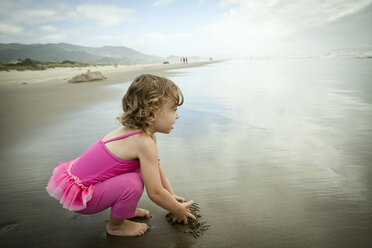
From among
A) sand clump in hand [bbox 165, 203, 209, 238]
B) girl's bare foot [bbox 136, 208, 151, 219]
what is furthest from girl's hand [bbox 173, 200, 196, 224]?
girl's bare foot [bbox 136, 208, 151, 219]

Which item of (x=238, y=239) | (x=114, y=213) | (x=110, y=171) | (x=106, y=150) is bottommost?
(x=238, y=239)

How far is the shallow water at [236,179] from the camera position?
4.39ft

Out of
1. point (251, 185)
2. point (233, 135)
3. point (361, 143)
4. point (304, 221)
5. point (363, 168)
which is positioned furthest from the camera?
point (233, 135)

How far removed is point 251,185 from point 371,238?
2.60ft

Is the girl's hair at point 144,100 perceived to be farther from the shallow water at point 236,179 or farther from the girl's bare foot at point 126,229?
the shallow water at point 236,179

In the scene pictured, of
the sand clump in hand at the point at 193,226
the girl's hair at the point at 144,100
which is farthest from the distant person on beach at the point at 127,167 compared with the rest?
the sand clump in hand at the point at 193,226

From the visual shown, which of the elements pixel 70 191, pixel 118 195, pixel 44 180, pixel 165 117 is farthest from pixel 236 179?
pixel 44 180

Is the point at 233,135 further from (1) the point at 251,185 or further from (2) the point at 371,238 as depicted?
(2) the point at 371,238

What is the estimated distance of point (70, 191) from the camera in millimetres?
1293

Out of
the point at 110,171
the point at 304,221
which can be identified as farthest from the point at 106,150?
the point at 304,221

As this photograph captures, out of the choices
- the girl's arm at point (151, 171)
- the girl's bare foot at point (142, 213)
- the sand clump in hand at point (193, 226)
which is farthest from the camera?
the girl's bare foot at point (142, 213)

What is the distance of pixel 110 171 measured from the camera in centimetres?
132

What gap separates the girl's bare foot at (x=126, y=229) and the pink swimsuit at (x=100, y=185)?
0.33ft

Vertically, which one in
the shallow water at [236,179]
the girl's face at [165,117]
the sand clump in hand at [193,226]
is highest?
the girl's face at [165,117]
